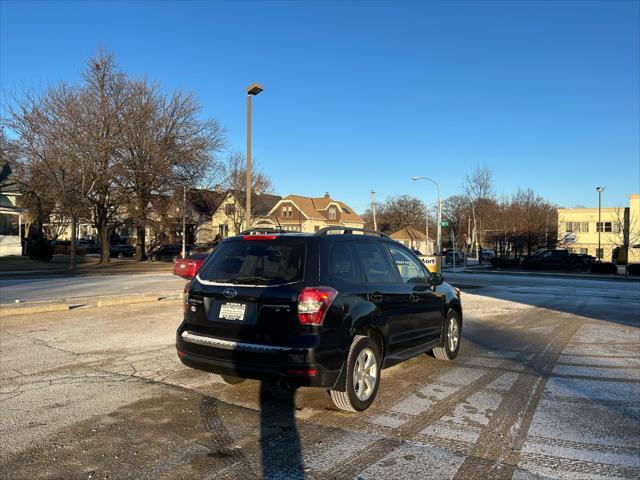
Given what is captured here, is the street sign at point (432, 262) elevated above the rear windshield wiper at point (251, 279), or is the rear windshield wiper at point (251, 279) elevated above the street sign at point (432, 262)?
the rear windshield wiper at point (251, 279)

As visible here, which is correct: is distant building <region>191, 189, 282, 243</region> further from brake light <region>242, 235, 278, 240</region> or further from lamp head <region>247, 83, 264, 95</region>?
brake light <region>242, 235, 278, 240</region>

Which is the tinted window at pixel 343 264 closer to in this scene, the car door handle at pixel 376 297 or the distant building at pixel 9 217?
the car door handle at pixel 376 297

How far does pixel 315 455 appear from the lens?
152 inches

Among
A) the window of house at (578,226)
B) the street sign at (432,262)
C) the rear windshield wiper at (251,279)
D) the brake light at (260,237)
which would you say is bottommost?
the street sign at (432,262)

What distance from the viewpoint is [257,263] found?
4.92 m

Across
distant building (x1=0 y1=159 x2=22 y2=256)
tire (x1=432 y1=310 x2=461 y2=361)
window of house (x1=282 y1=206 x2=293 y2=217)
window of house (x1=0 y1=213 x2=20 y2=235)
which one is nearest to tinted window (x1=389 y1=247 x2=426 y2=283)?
tire (x1=432 y1=310 x2=461 y2=361)

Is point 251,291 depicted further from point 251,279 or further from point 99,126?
point 99,126

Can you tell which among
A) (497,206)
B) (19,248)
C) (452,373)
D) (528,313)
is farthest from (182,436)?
(497,206)

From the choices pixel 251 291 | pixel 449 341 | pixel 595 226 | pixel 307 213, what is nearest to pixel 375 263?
pixel 251 291

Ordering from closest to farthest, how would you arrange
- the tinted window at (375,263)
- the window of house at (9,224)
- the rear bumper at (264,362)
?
the rear bumper at (264,362) < the tinted window at (375,263) < the window of house at (9,224)

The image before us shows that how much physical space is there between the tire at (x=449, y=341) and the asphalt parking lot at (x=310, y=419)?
0.18 m

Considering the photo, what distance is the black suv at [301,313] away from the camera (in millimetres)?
4449

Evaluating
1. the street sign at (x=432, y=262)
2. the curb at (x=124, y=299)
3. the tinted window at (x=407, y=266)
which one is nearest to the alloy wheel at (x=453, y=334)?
the tinted window at (x=407, y=266)

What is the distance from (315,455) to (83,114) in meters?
29.2
